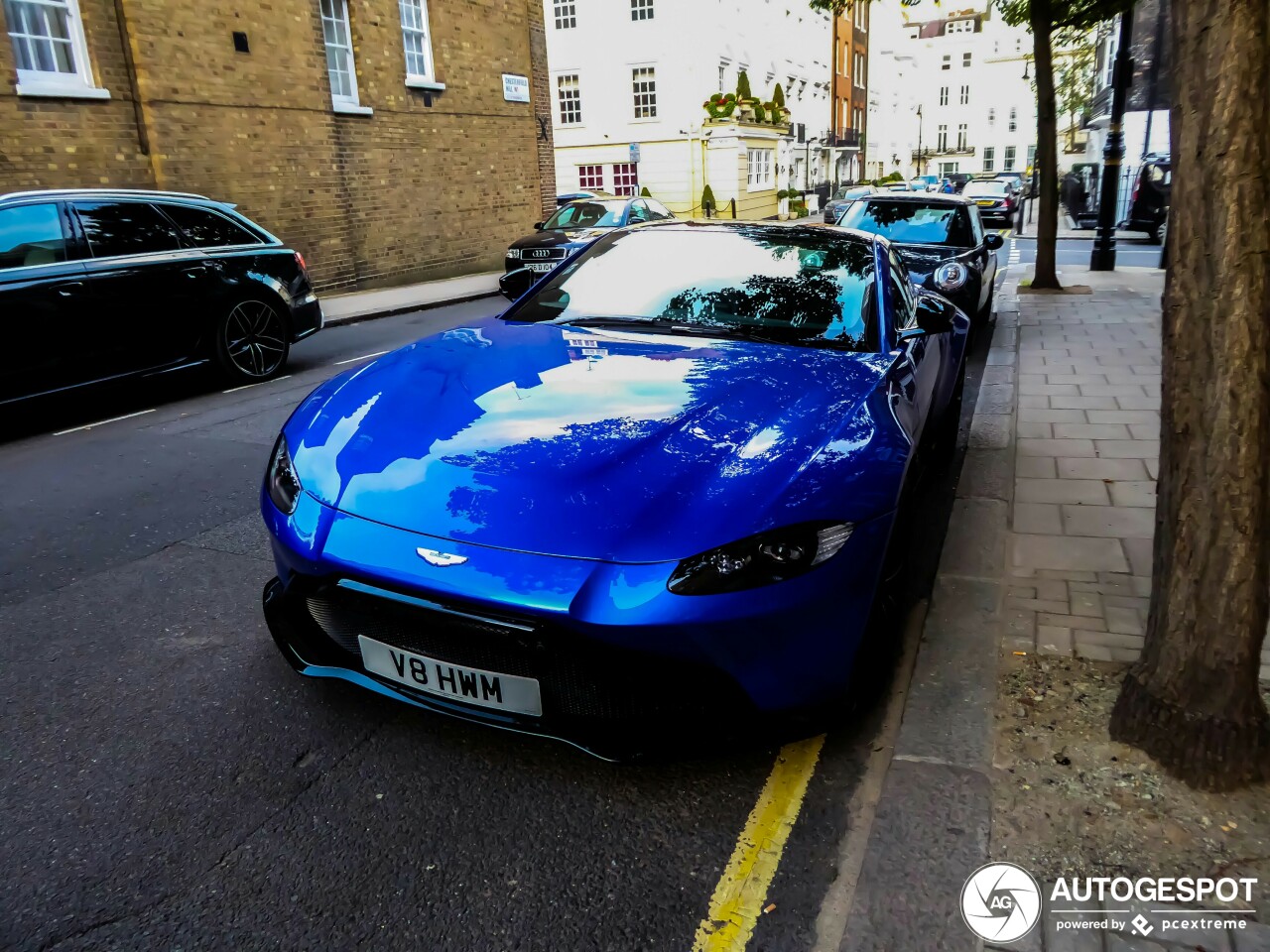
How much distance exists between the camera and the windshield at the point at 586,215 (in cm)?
1539

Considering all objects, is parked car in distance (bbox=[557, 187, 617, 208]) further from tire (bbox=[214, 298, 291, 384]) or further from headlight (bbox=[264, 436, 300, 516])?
headlight (bbox=[264, 436, 300, 516])

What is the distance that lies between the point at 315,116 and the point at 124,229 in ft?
29.6

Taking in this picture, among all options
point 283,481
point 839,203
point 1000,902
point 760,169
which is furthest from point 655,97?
point 1000,902

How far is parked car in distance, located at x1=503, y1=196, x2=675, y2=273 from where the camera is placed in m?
14.4

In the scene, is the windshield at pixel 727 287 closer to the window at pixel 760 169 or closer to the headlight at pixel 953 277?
the headlight at pixel 953 277

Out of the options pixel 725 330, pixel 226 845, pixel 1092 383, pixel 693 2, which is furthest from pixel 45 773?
pixel 693 2

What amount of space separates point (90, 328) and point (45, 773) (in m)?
5.12

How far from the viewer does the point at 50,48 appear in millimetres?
11672

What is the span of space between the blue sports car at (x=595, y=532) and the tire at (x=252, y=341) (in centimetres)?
512

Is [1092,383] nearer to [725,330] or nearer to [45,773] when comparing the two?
[725,330]

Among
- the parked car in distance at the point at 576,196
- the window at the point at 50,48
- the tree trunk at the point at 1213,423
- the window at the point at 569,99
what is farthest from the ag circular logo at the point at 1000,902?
the window at the point at 569,99

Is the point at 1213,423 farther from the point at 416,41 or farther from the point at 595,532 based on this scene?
Result: the point at 416,41

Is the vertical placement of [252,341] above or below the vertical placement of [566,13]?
below

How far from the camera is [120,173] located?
1233cm
